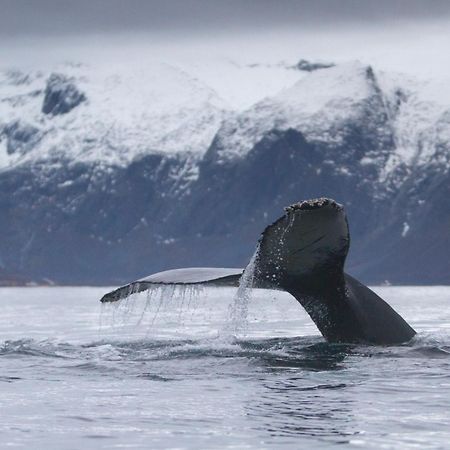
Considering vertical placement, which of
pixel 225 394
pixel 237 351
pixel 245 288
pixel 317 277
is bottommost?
pixel 225 394

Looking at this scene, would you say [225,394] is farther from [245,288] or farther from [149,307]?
[149,307]

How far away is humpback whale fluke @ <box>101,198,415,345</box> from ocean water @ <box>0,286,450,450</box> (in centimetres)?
22

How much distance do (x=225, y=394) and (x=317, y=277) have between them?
164cm

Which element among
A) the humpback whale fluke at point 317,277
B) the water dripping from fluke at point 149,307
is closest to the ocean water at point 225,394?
the water dripping from fluke at point 149,307

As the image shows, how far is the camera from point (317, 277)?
14141mm

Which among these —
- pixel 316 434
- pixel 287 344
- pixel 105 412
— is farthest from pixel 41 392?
pixel 287 344

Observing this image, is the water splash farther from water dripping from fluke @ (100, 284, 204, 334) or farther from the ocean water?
water dripping from fluke @ (100, 284, 204, 334)

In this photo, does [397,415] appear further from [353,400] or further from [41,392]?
[41,392]

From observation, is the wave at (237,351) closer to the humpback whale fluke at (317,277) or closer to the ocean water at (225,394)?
the ocean water at (225,394)

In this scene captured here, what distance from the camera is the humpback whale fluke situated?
518 inches

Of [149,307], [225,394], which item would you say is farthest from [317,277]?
[149,307]

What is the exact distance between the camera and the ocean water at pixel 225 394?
11156mm

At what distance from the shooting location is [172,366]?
1549 cm

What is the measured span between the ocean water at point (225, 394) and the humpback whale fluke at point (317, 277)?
0.73ft
